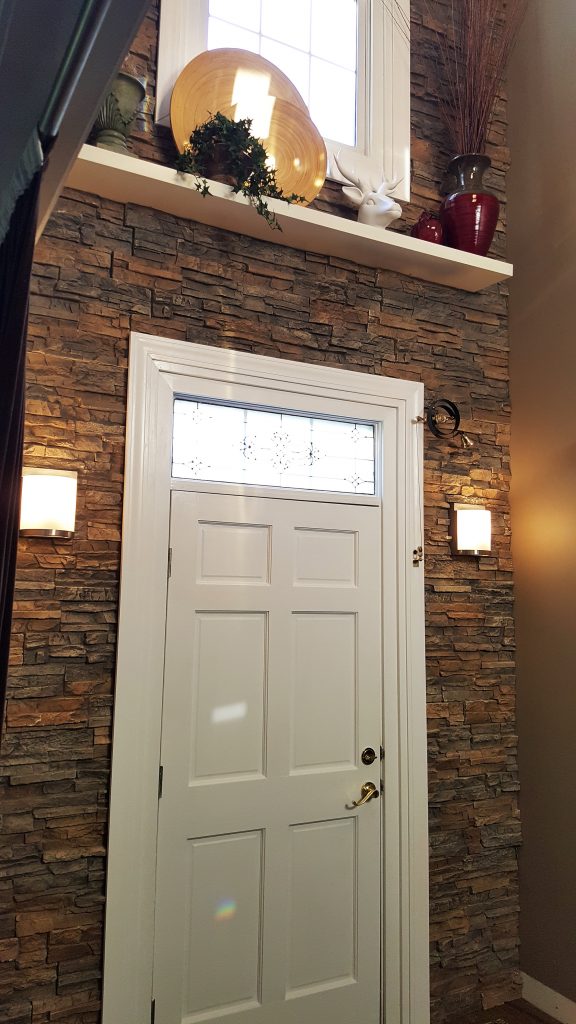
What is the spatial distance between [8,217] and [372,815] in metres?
2.34

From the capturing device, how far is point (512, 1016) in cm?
270

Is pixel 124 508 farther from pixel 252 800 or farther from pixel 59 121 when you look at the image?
pixel 59 121

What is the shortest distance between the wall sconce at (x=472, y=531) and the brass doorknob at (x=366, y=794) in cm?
92

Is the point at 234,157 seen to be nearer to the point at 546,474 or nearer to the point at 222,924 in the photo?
the point at 546,474

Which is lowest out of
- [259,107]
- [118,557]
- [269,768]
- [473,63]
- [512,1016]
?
[512,1016]

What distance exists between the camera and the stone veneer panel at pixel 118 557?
6.89ft

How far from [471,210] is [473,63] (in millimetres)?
623

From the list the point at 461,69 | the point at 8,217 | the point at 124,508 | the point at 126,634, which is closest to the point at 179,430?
the point at 124,508

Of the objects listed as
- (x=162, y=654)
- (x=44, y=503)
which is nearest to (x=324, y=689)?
(x=162, y=654)

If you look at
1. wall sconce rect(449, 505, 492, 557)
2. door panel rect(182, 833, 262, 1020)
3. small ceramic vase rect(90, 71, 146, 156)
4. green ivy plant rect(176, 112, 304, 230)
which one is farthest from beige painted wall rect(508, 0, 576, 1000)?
small ceramic vase rect(90, 71, 146, 156)

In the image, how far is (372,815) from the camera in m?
2.61

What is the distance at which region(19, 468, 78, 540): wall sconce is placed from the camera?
2.07 meters

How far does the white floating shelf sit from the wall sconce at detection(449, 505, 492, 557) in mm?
923

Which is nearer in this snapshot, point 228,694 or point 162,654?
point 162,654
